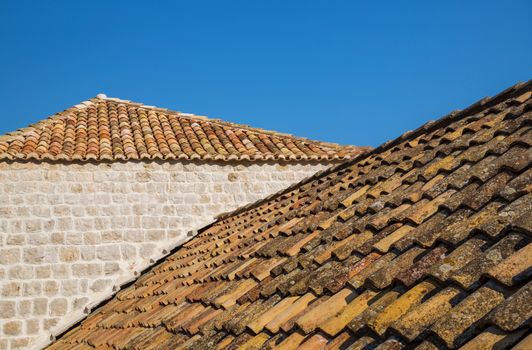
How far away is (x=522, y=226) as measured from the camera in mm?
2297

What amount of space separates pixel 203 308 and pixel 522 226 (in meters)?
2.65

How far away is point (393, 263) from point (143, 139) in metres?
8.62

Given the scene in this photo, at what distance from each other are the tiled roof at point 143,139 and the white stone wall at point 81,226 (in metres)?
0.22

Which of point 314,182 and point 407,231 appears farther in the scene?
point 314,182

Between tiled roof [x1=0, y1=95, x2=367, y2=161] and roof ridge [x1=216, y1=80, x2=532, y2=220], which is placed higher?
tiled roof [x1=0, y1=95, x2=367, y2=161]

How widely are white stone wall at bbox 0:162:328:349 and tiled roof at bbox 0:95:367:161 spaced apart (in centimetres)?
22

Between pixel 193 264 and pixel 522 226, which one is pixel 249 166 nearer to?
pixel 193 264

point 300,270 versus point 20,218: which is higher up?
point 20,218

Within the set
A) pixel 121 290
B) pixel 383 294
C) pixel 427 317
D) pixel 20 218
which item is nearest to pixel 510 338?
pixel 427 317

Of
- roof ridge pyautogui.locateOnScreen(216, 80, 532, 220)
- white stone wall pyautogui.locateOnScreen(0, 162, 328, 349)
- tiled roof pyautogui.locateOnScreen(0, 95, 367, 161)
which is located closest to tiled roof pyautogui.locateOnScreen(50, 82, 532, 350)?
roof ridge pyautogui.locateOnScreen(216, 80, 532, 220)

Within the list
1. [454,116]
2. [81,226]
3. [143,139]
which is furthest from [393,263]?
[143,139]

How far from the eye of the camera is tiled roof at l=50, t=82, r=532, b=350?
2100 mm

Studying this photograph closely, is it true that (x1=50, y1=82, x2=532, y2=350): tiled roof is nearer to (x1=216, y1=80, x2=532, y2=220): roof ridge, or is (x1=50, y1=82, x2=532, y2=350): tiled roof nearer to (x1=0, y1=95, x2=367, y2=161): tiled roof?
(x1=216, y1=80, x2=532, y2=220): roof ridge

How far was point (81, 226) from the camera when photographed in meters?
9.62
